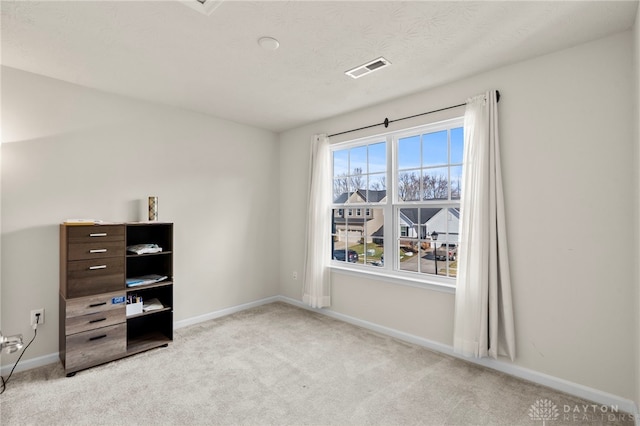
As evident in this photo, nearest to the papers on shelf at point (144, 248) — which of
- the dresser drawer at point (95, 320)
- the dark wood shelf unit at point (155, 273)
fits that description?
the dark wood shelf unit at point (155, 273)

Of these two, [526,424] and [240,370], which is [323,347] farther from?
[526,424]

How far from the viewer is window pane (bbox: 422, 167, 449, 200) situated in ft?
10.0

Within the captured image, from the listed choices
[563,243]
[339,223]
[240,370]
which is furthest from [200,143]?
[563,243]

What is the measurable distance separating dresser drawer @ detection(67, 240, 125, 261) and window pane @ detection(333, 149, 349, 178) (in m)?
2.59

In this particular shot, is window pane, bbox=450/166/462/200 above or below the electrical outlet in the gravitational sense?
above

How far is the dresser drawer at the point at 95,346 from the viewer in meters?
2.49

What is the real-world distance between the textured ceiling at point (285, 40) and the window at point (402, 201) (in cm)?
63

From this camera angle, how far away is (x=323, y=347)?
9.87 ft

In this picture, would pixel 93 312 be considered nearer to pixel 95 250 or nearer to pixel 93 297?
pixel 93 297

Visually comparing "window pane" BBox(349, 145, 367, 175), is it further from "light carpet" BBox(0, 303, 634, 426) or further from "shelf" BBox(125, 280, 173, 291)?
"shelf" BBox(125, 280, 173, 291)

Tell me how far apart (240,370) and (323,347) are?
847 millimetres

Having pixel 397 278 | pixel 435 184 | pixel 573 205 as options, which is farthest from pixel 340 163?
pixel 573 205

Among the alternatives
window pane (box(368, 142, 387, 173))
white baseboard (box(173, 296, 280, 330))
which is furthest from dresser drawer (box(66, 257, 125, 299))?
window pane (box(368, 142, 387, 173))

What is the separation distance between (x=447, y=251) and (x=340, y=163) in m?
1.78
